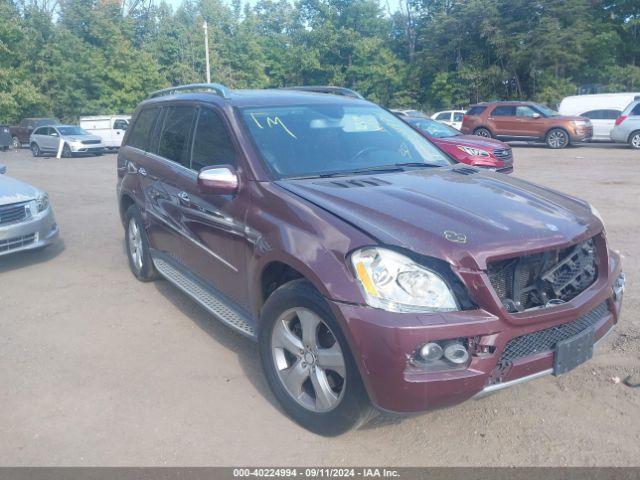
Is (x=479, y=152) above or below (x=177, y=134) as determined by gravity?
below

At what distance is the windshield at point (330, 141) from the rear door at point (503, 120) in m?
19.3

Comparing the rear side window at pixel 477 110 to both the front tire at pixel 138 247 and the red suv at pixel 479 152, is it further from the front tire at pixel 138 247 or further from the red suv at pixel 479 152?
the front tire at pixel 138 247

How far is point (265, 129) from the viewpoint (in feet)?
14.0

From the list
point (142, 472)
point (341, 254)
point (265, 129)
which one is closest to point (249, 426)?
point (142, 472)

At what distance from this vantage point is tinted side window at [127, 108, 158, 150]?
5.85m

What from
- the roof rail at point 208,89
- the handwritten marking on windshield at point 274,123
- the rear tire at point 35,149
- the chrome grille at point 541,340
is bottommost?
the rear tire at point 35,149

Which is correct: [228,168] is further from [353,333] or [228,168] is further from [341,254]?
[353,333]

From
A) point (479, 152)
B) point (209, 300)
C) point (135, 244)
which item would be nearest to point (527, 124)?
point (479, 152)

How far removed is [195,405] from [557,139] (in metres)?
20.9

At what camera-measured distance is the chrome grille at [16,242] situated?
21.7 ft

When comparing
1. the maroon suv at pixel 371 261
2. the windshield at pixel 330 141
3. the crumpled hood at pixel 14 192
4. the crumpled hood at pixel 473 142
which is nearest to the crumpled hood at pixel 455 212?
the maroon suv at pixel 371 261

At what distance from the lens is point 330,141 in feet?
14.4

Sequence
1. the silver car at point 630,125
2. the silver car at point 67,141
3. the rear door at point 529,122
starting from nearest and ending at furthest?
1. the silver car at point 630,125
2. the rear door at point 529,122
3. the silver car at point 67,141

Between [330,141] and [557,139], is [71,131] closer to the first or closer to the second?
[557,139]
